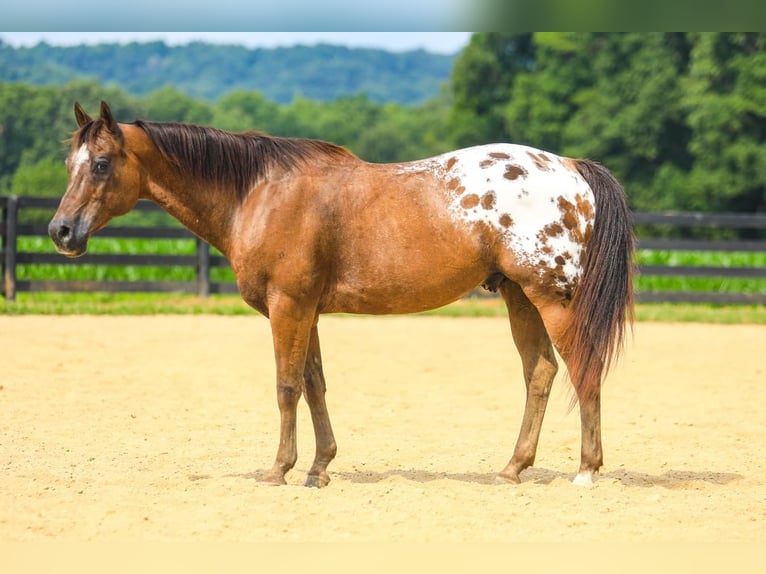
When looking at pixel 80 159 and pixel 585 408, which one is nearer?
pixel 80 159

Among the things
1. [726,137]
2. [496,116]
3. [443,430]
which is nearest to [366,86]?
[496,116]

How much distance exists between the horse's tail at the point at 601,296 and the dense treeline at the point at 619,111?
23917mm

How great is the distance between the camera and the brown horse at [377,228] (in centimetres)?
557

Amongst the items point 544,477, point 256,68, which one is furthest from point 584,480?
point 256,68

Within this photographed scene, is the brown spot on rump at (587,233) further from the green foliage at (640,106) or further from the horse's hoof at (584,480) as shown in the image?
the green foliage at (640,106)

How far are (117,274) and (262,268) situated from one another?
15061 millimetres

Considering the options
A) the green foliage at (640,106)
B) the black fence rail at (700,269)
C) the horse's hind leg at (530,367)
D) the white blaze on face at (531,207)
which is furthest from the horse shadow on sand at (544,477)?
the green foliage at (640,106)

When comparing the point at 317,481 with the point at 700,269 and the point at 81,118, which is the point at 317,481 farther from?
the point at 700,269

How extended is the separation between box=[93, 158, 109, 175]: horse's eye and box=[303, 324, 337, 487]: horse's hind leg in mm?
1455

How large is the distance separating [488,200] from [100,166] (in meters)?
2.13

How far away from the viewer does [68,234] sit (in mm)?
5531

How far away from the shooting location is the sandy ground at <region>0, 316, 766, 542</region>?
16.1 feet

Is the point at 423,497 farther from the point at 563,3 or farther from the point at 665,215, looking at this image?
the point at 665,215

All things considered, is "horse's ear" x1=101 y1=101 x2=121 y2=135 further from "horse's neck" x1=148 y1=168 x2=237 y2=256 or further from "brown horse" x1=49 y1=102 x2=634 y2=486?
"horse's neck" x1=148 y1=168 x2=237 y2=256
